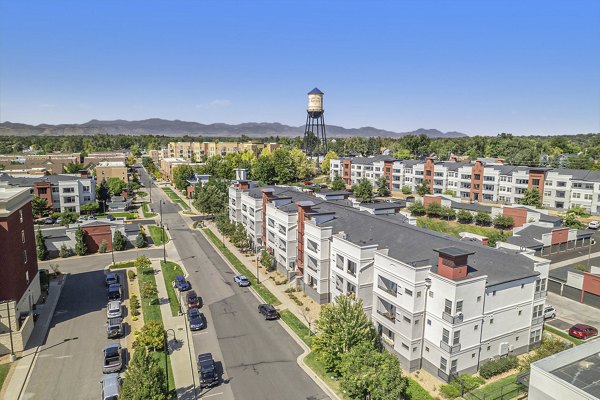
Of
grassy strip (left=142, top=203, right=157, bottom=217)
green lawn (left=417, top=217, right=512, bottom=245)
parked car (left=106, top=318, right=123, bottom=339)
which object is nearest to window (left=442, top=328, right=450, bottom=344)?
parked car (left=106, top=318, right=123, bottom=339)

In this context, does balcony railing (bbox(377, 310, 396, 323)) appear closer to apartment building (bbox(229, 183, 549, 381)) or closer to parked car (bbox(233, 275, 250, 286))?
apartment building (bbox(229, 183, 549, 381))

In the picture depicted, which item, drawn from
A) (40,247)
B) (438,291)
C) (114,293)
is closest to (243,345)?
(438,291)

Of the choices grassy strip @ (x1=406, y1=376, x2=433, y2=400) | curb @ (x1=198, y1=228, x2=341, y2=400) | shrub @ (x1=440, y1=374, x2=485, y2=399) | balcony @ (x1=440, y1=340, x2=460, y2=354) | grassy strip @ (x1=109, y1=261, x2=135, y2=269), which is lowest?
curb @ (x1=198, y1=228, x2=341, y2=400)

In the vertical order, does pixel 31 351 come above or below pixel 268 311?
below

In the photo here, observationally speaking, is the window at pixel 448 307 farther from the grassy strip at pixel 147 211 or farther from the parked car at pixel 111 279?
the grassy strip at pixel 147 211

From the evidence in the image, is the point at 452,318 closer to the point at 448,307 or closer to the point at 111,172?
the point at 448,307

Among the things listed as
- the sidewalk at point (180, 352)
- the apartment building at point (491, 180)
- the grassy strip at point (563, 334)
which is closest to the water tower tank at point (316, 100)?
the apartment building at point (491, 180)
